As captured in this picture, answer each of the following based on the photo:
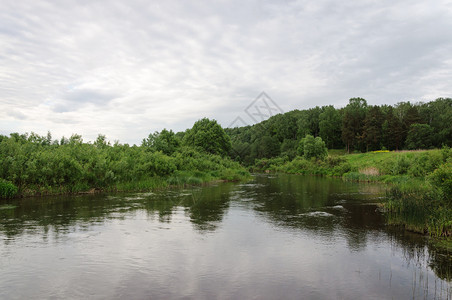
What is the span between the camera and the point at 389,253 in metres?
10.5

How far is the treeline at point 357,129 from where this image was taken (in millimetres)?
76500

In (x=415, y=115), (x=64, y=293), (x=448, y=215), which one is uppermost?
(x=415, y=115)

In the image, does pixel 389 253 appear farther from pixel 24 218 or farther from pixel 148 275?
pixel 24 218

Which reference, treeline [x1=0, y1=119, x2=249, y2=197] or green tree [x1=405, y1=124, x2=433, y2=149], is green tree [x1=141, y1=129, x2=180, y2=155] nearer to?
treeline [x1=0, y1=119, x2=249, y2=197]

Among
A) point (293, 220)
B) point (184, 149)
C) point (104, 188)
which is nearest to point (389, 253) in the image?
point (293, 220)

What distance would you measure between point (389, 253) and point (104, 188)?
72.7 feet

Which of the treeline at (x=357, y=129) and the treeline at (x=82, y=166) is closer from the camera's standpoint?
the treeline at (x=82, y=166)

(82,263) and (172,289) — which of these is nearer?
(172,289)

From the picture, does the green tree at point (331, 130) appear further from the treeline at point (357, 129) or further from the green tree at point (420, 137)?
the green tree at point (420, 137)

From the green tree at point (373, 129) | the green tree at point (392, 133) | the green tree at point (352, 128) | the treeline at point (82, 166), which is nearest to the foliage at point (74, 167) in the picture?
the treeline at point (82, 166)

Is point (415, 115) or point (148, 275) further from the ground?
point (415, 115)

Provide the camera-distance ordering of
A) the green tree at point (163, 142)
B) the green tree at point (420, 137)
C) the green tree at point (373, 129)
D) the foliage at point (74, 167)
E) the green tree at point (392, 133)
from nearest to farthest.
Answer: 1. the foliage at point (74, 167)
2. the green tree at point (163, 142)
3. the green tree at point (420, 137)
4. the green tree at point (392, 133)
5. the green tree at point (373, 129)

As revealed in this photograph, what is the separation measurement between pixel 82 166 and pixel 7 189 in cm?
549

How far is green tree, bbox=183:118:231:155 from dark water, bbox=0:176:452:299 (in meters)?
41.3
